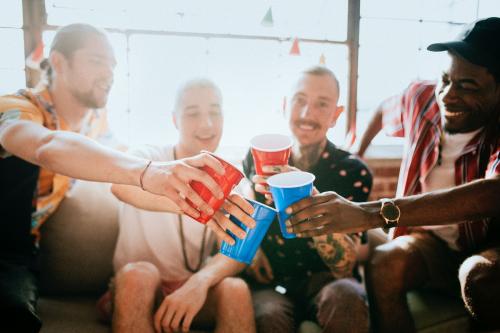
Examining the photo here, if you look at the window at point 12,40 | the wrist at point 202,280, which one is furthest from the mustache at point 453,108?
the window at point 12,40

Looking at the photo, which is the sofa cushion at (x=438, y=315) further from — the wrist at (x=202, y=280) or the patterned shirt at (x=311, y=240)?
the wrist at (x=202, y=280)

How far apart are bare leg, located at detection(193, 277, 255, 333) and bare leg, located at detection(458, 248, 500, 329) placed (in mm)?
851

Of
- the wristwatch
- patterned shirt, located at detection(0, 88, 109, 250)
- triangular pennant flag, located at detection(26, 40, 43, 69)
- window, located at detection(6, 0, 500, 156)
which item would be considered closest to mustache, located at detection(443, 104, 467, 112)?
the wristwatch

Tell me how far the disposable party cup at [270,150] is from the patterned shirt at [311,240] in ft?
1.39

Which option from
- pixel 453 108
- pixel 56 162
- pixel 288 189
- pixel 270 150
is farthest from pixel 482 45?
pixel 56 162

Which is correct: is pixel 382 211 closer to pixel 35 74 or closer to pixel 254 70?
pixel 254 70

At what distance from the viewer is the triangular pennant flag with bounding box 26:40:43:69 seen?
2506 mm

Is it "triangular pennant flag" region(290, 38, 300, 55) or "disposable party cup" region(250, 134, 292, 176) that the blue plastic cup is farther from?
"triangular pennant flag" region(290, 38, 300, 55)

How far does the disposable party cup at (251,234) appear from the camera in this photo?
3.63 feet

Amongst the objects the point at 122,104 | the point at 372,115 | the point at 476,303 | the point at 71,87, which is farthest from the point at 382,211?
the point at 122,104

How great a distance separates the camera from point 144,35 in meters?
2.72

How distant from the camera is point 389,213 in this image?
4.26 feet

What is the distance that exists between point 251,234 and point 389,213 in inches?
20.4

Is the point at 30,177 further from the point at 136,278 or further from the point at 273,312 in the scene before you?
the point at 273,312
